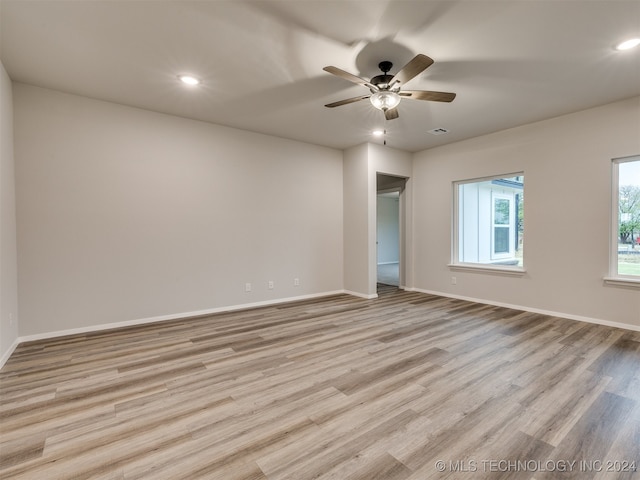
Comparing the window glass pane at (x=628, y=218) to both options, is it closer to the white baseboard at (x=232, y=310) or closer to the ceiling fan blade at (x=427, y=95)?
the white baseboard at (x=232, y=310)

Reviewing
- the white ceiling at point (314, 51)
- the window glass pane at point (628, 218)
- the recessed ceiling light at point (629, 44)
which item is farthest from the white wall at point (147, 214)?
the window glass pane at point (628, 218)

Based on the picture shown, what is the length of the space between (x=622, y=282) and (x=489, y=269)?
5.17 feet

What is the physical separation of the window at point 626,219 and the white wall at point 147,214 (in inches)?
166

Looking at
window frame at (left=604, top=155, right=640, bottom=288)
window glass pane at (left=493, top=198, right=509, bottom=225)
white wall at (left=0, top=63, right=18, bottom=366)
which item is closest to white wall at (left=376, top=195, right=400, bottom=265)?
window glass pane at (left=493, top=198, right=509, bottom=225)

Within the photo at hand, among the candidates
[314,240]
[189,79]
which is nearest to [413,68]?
[189,79]

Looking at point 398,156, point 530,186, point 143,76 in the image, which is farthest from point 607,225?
point 143,76

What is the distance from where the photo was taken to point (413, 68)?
238 cm

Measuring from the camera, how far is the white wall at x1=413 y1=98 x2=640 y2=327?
370 centimetres

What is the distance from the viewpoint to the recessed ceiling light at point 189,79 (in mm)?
3098

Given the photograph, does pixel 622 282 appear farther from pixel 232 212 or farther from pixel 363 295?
pixel 232 212

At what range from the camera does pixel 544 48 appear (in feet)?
8.50

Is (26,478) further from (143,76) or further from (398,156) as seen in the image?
(398,156)

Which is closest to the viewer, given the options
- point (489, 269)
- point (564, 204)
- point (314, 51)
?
point (314, 51)

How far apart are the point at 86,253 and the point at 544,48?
5.24 metres
